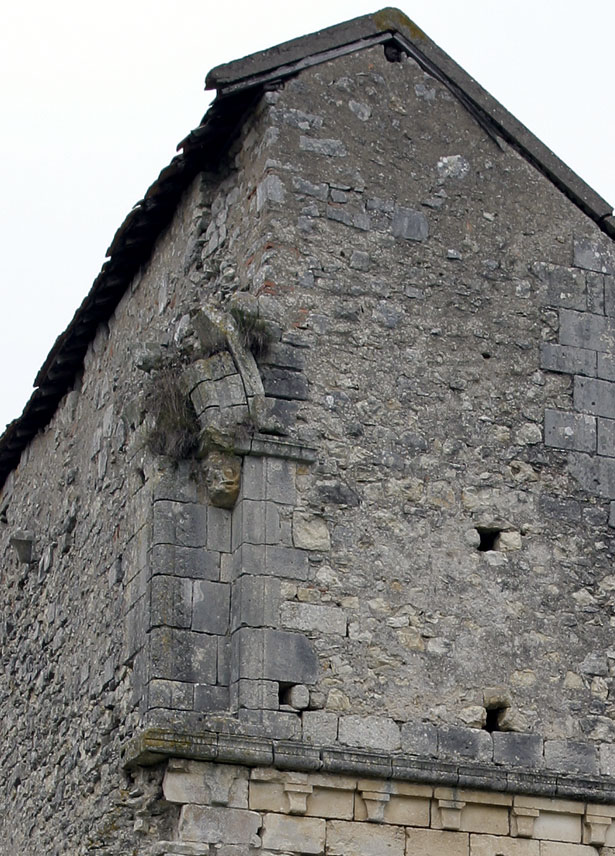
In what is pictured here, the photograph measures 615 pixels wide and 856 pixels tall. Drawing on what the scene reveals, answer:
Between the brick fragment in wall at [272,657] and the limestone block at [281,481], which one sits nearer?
the brick fragment in wall at [272,657]

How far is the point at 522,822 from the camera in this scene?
8719 millimetres

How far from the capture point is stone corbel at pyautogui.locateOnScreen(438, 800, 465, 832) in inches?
337

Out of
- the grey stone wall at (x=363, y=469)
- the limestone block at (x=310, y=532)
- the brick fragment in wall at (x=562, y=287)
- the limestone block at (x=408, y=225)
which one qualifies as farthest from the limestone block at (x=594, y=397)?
the limestone block at (x=310, y=532)

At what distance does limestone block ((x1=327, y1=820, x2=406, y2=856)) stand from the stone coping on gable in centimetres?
27

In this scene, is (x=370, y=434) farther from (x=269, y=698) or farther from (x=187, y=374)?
(x=269, y=698)

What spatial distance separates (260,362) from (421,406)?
1.01 metres

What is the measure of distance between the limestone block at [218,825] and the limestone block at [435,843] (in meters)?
0.87

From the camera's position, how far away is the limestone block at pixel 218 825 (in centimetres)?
812

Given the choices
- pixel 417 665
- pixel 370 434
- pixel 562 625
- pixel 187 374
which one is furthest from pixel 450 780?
pixel 187 374

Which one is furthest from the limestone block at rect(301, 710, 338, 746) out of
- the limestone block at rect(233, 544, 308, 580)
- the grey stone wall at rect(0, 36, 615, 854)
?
the limestone block at rect(233, 544, 308, 580)

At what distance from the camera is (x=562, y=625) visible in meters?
9.22

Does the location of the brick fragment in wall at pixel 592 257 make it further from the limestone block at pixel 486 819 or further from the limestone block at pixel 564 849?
the limestone block at pixel 564 849

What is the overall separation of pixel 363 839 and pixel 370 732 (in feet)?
1.83

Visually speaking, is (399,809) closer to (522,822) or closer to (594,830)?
(522,822)
